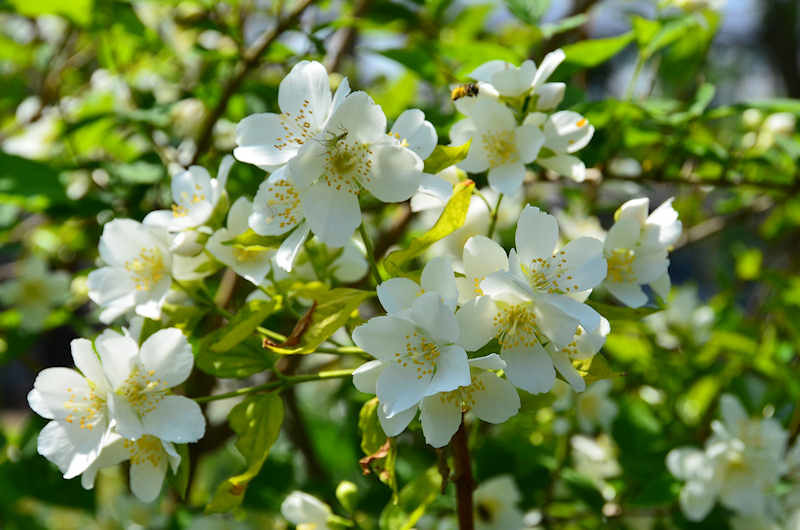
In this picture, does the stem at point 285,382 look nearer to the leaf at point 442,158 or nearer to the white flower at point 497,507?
the leaf at point 442,158

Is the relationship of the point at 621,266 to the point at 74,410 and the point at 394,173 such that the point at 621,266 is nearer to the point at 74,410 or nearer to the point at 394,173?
the point at 394,173

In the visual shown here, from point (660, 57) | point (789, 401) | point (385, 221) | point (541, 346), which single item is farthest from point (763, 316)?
point (541, 346)

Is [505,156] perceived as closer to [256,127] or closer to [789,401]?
[256,127]

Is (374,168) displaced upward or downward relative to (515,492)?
upward

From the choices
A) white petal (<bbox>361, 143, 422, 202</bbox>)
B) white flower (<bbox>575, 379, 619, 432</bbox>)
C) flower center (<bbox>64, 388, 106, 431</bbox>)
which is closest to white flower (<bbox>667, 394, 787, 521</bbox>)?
white flower (<bbox>575, 379, 619, 432</bbox>)

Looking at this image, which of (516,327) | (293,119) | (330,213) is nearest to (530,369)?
(516,327)

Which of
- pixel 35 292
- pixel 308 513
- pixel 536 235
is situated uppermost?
pixel 536 235
